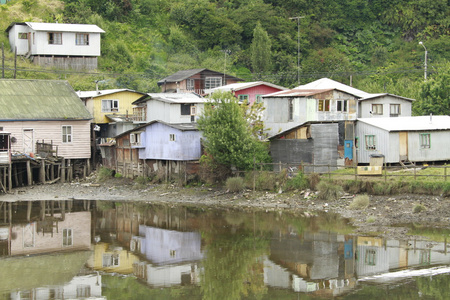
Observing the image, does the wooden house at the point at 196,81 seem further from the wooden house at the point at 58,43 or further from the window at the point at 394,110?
the window at the point at 394,110

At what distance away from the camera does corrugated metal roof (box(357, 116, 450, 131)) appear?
137ft

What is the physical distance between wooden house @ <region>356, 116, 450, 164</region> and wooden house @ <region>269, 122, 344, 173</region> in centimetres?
168

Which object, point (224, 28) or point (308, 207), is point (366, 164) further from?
point (224, 28)

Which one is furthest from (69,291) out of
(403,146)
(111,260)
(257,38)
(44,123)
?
(257,38)

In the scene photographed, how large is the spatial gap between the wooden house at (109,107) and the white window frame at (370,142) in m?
19.9

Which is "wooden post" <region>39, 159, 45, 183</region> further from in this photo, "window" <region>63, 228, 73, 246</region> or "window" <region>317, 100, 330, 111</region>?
"window" <region>317, 100, 330, 111</region>

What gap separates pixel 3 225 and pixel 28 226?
134 cm

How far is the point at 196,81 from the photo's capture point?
60.4m

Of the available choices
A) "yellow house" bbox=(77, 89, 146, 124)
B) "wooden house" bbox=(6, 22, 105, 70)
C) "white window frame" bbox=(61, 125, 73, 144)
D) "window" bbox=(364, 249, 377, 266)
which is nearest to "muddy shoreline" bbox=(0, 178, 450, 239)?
"window" bbox=(364, 249, 377, 266)

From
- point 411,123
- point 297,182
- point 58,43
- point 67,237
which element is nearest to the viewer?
point 67,237

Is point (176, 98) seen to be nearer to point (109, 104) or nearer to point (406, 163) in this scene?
point (109, 104)

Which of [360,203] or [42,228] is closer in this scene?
[42,228]

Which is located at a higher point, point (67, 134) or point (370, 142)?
point (67, 134)

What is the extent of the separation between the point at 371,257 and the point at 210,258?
6815 mm
